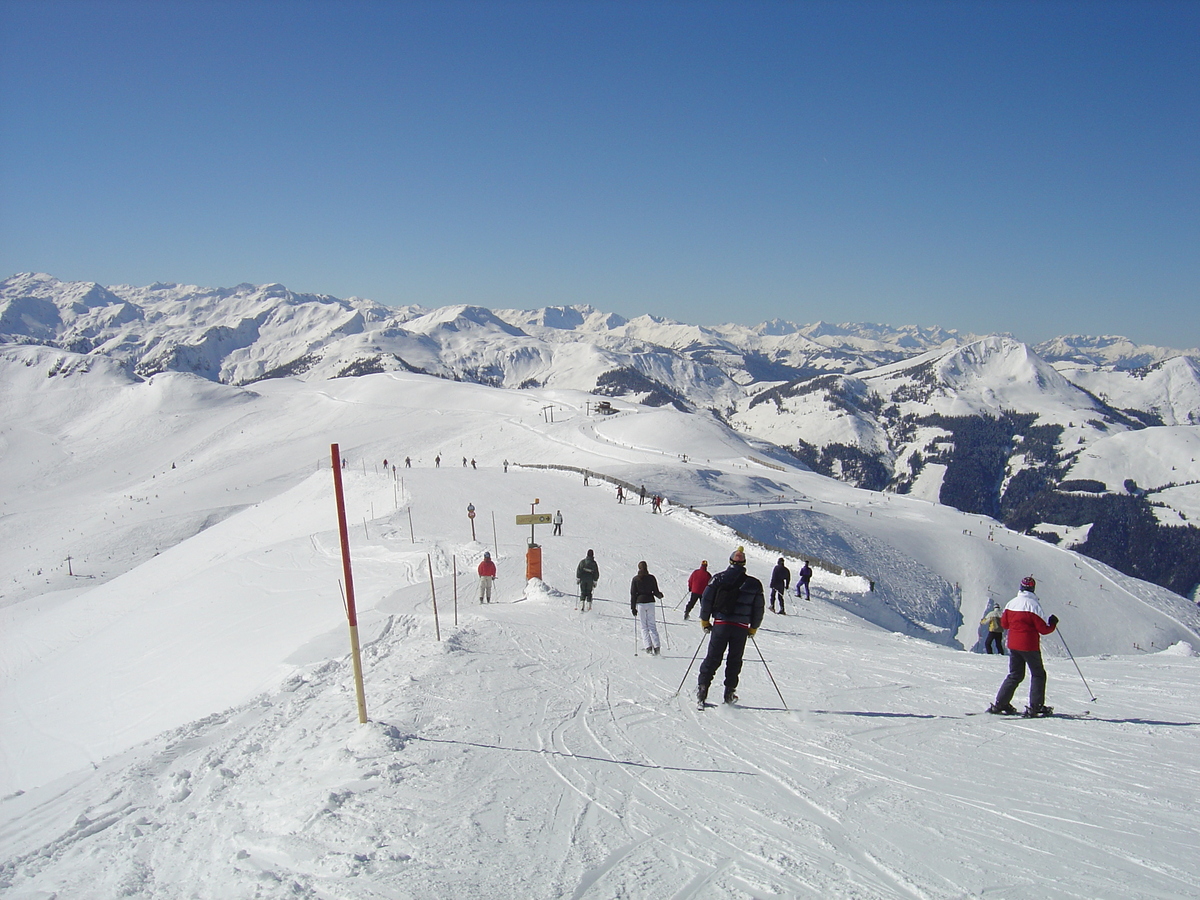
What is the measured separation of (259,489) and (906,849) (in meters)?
79.9

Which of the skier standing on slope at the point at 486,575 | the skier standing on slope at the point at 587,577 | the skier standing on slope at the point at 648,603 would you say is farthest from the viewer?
the skier standing on slope at the point at 486,575

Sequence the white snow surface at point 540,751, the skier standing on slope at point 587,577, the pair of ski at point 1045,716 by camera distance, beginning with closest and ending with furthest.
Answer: the white snow surface at point 540,751 < the pair of ski at point 1045,716 < the skier standing on slope at point 587,577

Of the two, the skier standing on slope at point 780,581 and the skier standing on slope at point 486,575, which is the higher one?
the skier standing on slope at point 486,575

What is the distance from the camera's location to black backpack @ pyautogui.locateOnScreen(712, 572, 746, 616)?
862 cm

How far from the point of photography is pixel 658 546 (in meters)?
29.9

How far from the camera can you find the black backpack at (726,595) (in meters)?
8.62

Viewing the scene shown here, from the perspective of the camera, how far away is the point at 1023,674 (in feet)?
29.3

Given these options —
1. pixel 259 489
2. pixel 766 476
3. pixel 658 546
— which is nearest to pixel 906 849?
pixel 658 546

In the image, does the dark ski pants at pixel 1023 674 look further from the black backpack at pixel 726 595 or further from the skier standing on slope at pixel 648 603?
the skier standing on slope at pixel 648 603

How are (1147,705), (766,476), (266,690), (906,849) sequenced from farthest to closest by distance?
(766,476) → (266,690) → (1147,705) → (906,849)

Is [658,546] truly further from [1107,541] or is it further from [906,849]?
[1107,541]

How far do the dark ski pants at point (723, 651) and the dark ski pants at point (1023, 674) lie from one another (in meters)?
3.54

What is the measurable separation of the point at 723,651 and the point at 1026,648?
4021mm

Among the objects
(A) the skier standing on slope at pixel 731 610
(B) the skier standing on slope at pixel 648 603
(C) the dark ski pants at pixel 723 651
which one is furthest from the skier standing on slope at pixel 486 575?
(A) the skier standing on slope at pixel 731 610
